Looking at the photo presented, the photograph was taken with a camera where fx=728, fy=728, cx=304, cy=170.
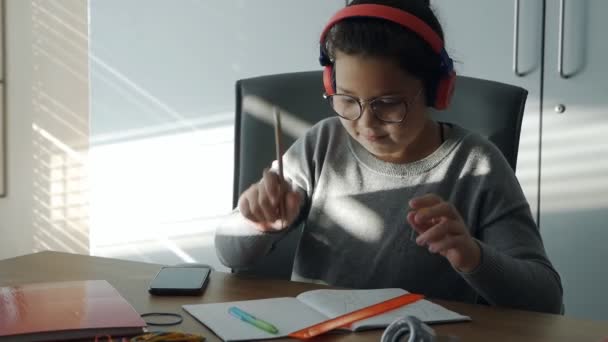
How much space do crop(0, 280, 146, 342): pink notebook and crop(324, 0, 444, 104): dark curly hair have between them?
0.45 meters

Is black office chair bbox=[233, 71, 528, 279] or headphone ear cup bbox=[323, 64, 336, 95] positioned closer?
headphone ear cup bbox=[323, 64, 336, 95]

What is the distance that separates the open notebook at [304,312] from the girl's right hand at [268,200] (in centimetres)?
17

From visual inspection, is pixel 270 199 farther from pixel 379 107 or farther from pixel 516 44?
pixel 516 44

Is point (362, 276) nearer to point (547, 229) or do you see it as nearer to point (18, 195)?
point (547, 229)

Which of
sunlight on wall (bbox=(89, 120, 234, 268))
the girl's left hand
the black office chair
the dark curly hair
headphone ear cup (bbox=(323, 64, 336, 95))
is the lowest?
sunlight on wall (bbox=(89, 120, 234, 268))

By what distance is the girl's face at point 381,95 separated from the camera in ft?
3.16

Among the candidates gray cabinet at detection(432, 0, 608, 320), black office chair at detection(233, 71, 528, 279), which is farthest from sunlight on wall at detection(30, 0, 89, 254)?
black office chair at detection(233, 71, 528, 279)

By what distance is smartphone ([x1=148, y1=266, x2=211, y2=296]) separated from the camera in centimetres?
86

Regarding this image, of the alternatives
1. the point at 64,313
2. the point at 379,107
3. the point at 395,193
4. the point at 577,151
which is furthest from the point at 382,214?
the point at 577,151

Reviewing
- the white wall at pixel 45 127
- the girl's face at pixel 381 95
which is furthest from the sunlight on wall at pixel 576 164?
the white wall at pixel 45 127

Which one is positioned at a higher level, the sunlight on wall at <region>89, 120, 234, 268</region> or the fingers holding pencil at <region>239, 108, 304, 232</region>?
the fingers holding pencil at <region>239, 108, 304, 232</region>

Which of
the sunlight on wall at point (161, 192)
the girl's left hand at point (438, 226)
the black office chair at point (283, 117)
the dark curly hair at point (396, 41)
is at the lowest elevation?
the sunlight on wall at point (161, 192)

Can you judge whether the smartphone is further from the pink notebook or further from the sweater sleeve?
the sweater sleeve

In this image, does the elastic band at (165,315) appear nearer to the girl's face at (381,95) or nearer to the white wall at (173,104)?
the girl's face at (381,95)
